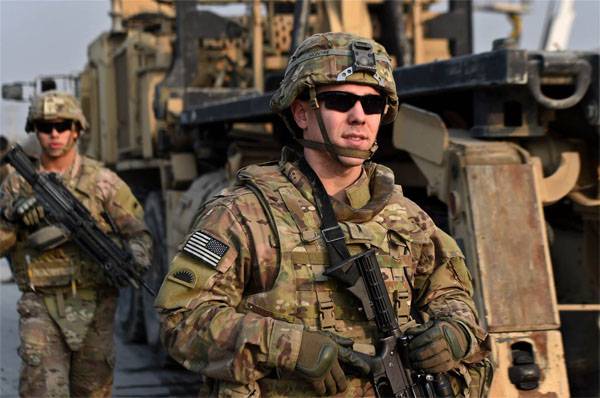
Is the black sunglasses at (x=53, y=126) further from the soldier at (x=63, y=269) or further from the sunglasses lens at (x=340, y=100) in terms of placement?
the sunglasses lens at (x=340, y=100)

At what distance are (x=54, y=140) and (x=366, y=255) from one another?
329 centimetres

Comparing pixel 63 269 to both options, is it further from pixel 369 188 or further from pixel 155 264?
pixel 155 264

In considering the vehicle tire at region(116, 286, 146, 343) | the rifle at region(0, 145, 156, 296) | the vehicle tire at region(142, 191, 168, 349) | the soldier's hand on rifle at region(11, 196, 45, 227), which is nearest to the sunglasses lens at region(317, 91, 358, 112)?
the rifle at region(0, 145, 156, 296)

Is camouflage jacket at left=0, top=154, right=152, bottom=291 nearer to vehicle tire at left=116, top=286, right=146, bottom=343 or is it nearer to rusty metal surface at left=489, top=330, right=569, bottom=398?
rusty metal surface at left=489, top=330, right=569, bottom=398

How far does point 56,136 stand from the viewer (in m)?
6.01

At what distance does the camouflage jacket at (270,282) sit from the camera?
9.61 ft

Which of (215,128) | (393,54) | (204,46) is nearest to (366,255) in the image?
(215,128)

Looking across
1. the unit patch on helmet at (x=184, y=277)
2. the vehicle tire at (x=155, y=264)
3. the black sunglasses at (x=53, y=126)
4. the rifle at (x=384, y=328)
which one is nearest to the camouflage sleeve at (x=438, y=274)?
the rifle at (x=384, y=328)

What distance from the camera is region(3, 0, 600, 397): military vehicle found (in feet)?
15.8

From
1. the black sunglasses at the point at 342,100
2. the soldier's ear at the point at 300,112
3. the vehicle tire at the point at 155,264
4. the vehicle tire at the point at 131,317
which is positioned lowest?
the vehicle tire at the point at 131,317

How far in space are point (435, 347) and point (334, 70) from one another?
2.48 ft

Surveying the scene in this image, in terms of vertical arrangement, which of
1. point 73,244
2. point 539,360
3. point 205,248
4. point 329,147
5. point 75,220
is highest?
point 329,147

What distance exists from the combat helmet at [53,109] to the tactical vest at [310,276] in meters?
3.06

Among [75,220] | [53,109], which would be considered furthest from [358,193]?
[53,109]
